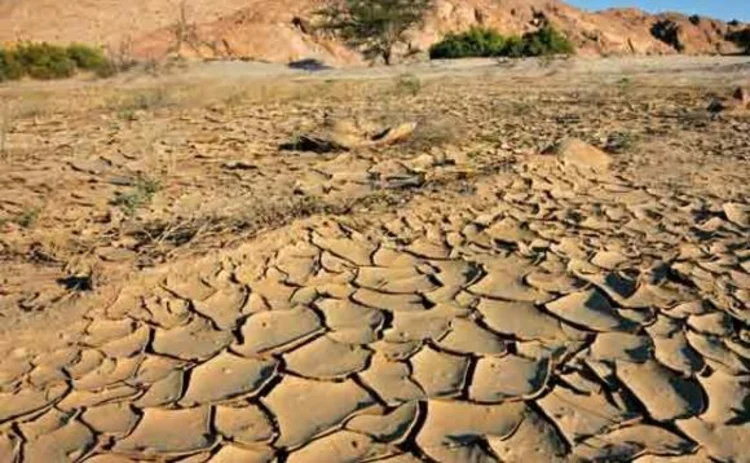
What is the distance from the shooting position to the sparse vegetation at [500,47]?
25.6 metres

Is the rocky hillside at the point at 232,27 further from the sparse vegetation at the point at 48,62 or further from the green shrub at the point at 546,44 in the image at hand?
the green shrub at the point at 546,44

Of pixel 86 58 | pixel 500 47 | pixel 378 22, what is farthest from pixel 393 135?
pixel 500 47

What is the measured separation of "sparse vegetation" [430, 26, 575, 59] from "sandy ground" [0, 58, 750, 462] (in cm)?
2078

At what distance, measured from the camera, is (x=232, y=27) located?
31734 millimetres

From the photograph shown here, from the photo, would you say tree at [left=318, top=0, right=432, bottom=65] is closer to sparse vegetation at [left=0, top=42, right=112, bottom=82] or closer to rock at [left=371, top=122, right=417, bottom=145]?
sparse vegetation at [left=0, top=42, right=112, bottom=82]

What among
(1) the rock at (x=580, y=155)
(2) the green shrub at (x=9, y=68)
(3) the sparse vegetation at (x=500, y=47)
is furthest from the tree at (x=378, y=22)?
(1) the rock at (x=580, y=155)

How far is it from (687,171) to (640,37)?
41820 mm

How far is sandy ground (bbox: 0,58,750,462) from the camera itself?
201cm

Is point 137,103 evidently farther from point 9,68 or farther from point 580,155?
point 9,68

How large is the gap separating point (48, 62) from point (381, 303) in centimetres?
2089

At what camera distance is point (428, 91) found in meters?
10.2

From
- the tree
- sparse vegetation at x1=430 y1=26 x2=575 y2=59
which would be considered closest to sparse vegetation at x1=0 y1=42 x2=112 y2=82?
the tree

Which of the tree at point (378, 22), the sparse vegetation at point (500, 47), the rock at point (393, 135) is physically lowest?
the sparse vegetation at point (500, 47)

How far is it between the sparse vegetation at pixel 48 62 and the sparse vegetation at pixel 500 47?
34.5 ft
